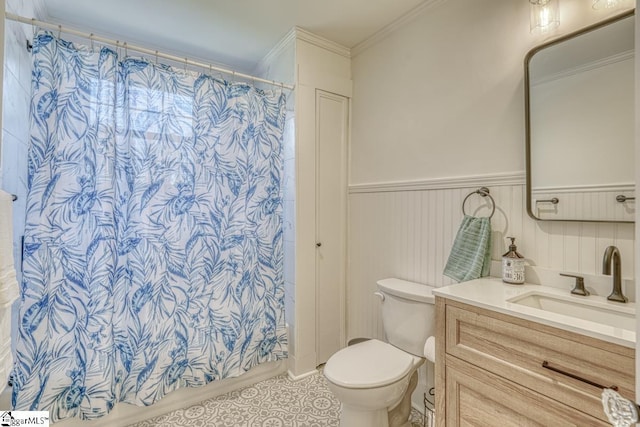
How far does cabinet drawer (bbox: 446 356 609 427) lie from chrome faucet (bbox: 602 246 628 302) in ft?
1.61

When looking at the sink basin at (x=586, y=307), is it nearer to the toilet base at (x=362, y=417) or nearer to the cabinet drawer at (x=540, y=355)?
the cabinet drawer at (x=540, y=355)

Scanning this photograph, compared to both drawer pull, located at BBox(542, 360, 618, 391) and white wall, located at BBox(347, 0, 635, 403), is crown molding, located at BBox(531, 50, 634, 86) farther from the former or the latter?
drawer pull, located at BBox(542, 360, 618, 391)

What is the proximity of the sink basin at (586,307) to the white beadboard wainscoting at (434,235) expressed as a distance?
0.15 m

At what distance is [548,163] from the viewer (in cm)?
132

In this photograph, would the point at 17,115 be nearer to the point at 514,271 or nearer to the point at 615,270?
the point at 514,271

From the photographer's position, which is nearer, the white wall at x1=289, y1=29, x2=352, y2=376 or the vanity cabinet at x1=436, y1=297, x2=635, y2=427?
the vanity cabinet at x1=436, y1=297, x2=635, y2=427

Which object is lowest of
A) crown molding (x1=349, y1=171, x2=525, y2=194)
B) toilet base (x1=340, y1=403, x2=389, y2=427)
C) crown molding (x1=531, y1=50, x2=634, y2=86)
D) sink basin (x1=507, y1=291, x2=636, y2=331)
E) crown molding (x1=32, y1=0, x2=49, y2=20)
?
toilet base (x1=340, y1=403, x2=389, y2=427)

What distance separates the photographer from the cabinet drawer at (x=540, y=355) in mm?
830

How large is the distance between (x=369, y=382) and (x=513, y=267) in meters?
0.83

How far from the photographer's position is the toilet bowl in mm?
1373

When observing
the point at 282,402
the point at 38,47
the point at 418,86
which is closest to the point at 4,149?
the point at 38,47

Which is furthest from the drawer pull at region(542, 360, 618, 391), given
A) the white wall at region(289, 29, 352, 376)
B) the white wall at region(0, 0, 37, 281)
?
the white wall at region(0, 0, 37, 281)

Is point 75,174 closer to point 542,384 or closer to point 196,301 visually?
point 196,301

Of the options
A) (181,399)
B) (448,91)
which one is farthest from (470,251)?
(181,399)
